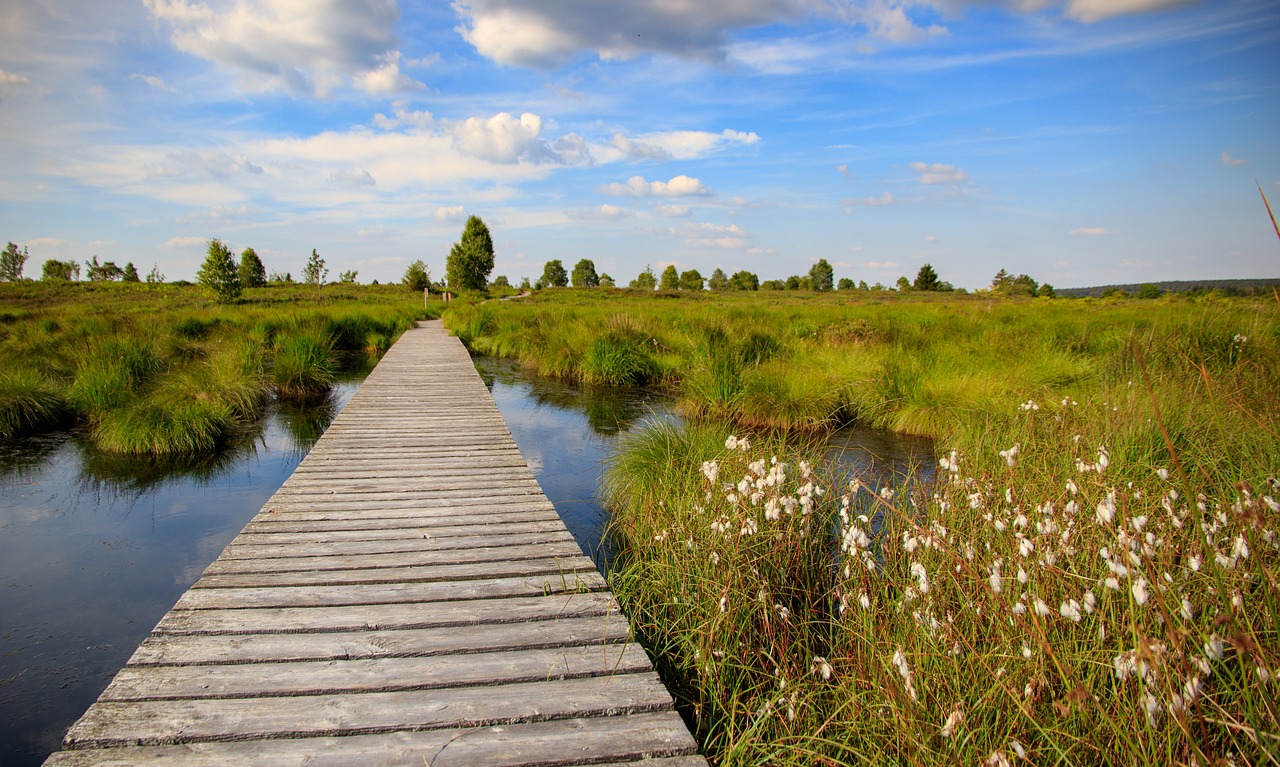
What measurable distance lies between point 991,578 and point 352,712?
2.18m

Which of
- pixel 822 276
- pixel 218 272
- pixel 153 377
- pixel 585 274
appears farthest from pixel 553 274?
pixel 153 377

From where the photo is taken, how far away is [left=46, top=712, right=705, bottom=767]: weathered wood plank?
6.60 ft

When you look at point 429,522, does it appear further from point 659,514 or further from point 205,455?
point 205,455

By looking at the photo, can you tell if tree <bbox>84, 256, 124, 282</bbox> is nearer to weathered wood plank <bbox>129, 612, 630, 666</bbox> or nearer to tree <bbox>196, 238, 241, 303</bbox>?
tree <bbox>196, 238, 241, 303</bbox>

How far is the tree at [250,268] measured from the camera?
4334 centimetres

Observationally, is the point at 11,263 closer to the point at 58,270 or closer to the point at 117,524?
the point at 58,270

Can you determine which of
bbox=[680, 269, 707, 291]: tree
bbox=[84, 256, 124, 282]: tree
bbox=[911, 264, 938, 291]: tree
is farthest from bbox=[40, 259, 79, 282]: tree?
bbox=[911, 264, 938, 291]: tree

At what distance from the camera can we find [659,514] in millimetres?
4312

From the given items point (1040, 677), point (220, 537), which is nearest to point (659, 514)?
point (1040, 677)

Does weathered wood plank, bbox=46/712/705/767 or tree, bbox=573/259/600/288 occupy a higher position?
tree, bbox=573/259/600/288

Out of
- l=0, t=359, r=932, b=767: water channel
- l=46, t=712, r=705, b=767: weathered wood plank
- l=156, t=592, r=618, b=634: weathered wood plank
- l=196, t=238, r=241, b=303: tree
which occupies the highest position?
l=196, t=238, r=241, b=303: tree

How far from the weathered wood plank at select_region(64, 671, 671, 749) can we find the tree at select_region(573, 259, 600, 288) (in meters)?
65.1

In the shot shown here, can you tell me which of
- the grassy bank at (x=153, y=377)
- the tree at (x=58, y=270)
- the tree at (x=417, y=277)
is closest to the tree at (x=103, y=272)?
the tree at (x=58, y=270)

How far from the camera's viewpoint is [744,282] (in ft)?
212
